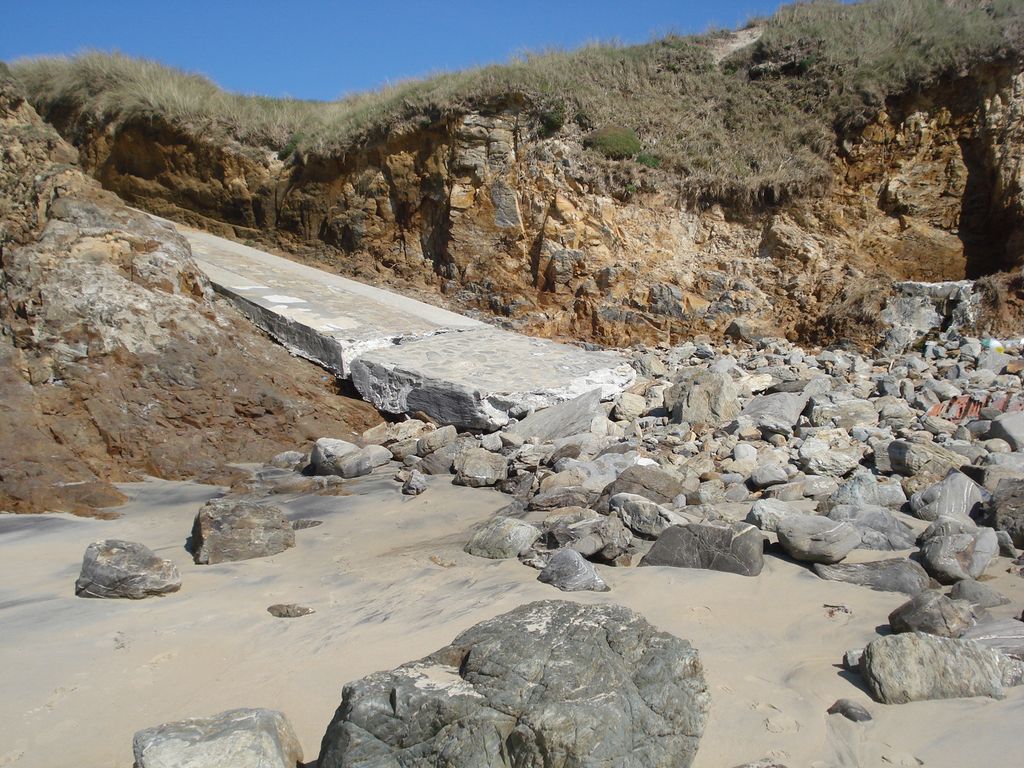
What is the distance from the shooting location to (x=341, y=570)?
12.2 feet

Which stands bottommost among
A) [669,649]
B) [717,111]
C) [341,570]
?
[341,570]

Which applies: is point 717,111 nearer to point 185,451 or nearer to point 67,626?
point 185,451

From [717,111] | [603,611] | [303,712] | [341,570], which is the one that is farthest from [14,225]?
[717,111]

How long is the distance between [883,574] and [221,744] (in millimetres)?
2716

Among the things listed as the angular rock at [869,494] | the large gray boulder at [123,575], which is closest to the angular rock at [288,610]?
the large gray boulder at [123,575]

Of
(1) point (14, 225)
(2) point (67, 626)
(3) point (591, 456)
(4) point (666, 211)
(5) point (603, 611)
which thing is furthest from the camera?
(4) point (666, 211)

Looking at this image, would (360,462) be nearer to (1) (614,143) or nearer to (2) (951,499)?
(2) (951,499)

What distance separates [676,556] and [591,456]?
1.98 m

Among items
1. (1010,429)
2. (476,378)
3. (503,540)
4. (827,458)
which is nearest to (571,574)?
(503,540)

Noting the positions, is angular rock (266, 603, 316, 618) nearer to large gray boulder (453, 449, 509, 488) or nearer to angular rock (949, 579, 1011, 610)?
large gray boulder (453, 449, 509, 488)

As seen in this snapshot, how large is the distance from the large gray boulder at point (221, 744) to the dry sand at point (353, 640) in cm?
18

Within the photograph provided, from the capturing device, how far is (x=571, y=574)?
10.8ft

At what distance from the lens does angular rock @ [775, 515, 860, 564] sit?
3533 mm

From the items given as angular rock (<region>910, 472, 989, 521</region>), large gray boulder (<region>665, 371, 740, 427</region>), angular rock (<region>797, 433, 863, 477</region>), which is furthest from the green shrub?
angular rock (<region>910, 472, 989, 521</region>)
